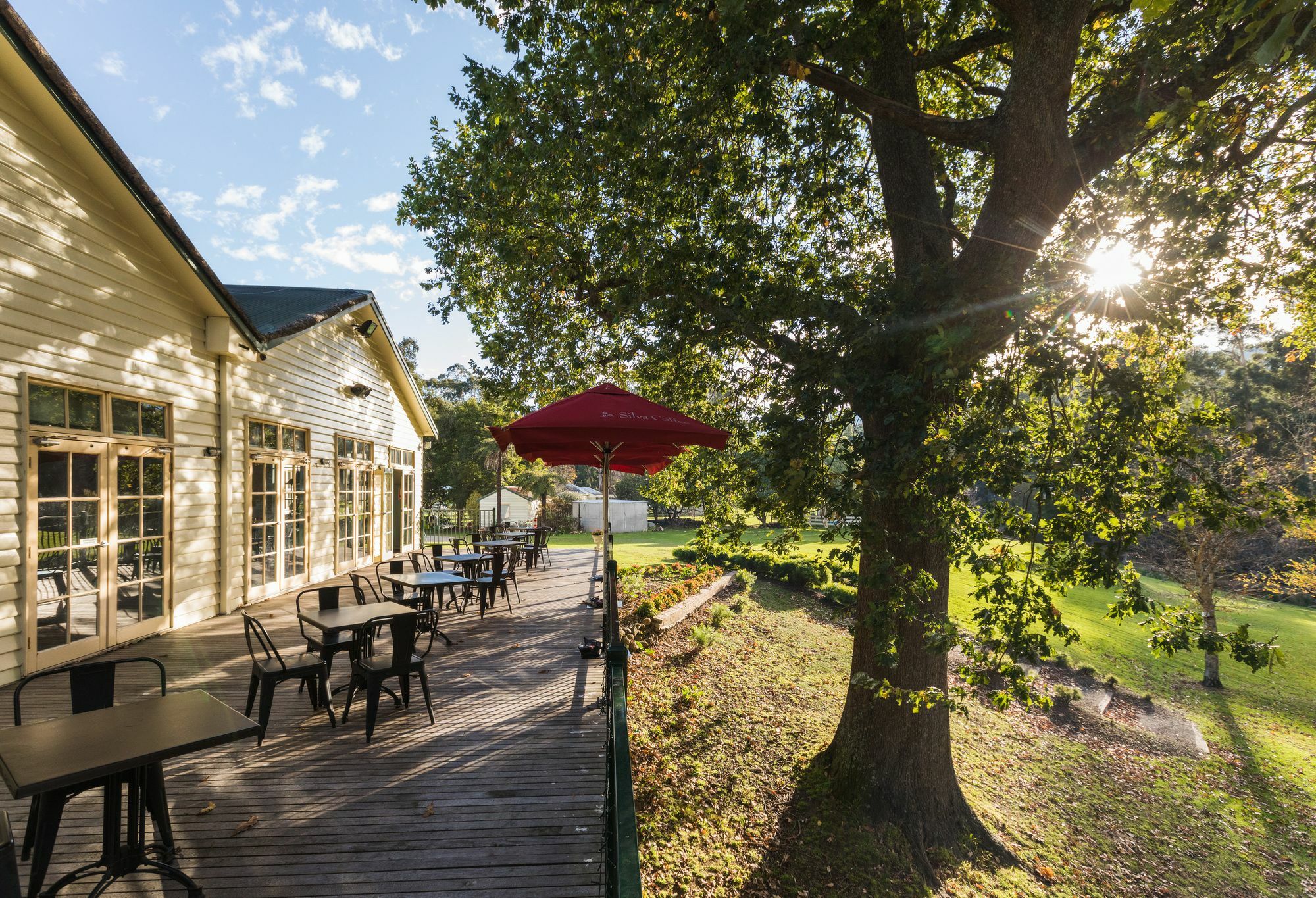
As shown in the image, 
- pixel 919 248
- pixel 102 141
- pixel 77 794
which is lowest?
pixel 77 794

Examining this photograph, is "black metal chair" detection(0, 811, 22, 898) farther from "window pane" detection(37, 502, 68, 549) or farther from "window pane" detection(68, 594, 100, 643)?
"window pane" detection(68, 594, 100, 643)

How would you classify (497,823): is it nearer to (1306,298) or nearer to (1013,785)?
(1013,785)

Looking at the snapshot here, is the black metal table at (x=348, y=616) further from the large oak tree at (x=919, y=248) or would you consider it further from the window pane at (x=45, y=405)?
the large oak tree at (x=919, y=248)

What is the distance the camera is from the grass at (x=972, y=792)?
19.5 feet

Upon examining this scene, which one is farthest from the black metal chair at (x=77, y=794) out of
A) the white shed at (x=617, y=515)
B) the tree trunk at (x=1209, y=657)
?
the white shed at (x=617, y=515)

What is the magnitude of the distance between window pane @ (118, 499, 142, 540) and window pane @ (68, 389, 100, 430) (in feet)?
3.23

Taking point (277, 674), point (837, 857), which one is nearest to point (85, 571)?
point (277, 674)

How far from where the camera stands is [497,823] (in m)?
3.78

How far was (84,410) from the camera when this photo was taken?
21.9 ft

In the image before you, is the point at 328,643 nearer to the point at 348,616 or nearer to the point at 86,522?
the point at 348,616

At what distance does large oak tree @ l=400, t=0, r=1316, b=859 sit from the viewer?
14.1 feet

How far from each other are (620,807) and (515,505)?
2924 cm

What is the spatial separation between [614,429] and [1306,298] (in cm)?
773

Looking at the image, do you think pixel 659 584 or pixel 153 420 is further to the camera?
pixel 659 584
